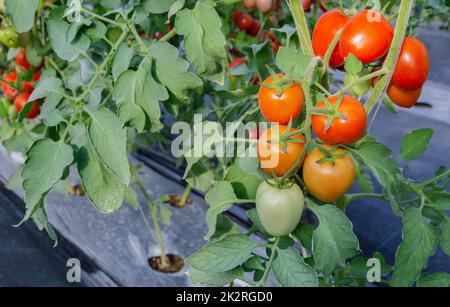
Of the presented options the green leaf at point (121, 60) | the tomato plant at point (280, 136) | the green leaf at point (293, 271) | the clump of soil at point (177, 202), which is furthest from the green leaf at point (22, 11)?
the clump of soil at point (177, 202)

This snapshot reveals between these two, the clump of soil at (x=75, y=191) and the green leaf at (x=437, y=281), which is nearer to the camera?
the green leaf at (x=437, y=281)

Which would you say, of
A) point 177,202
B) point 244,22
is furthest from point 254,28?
point 177,202

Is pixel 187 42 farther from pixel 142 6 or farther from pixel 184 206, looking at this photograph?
pixel 184 206

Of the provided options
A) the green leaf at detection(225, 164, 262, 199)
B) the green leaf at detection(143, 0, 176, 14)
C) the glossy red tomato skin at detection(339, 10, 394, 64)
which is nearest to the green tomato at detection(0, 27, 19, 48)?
the green leaf at detection(143, 0, 176, 14)

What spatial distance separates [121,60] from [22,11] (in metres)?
0.14

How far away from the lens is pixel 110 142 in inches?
21.3

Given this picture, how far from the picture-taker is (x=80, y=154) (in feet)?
1.91

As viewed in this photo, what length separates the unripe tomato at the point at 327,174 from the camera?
1.56ft

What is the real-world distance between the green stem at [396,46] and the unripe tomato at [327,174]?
0.07 m

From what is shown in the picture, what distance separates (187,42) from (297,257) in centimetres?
28

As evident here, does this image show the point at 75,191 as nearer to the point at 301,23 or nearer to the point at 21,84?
the point at 21,84

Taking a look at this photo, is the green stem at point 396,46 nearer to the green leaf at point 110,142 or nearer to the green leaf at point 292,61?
the green leaf at point 292,61

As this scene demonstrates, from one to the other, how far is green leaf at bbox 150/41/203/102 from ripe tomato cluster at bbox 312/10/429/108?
16 centimetres
